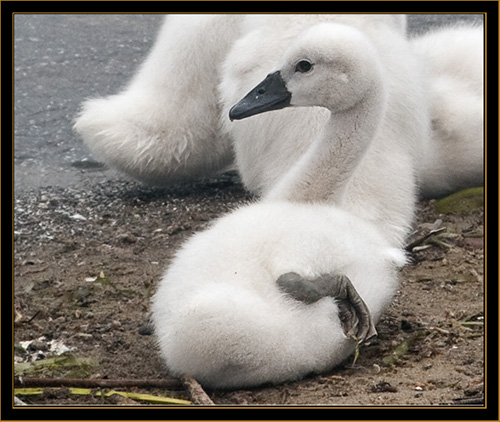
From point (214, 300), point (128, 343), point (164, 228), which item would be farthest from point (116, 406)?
point (164, 228)

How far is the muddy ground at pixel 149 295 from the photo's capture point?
11.3ft

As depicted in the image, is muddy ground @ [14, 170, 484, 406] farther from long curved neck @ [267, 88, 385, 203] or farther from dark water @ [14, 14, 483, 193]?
long curved neck @ [267, 88, 385, 203]

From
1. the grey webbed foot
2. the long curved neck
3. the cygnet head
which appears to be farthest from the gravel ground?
the cygnet head

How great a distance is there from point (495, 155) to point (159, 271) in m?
1.38

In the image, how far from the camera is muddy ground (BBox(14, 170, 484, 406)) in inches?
135

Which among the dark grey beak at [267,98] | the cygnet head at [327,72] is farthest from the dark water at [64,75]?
the cygnet head at [327,72]

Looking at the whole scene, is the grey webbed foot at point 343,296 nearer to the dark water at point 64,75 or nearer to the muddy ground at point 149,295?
the muddy ground at point 149,295

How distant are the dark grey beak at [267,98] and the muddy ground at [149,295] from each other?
79 cm

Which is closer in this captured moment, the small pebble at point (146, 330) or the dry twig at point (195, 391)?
the dry twig at point (195, 391)

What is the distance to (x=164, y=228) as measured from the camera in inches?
207

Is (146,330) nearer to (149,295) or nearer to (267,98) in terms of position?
(149,295)

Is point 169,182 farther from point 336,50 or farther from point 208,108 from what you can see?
point 336,50

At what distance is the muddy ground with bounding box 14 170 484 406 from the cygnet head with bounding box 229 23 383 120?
0.77 meters

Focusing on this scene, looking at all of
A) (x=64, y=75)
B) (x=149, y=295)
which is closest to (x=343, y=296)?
(x=149, y=295)
